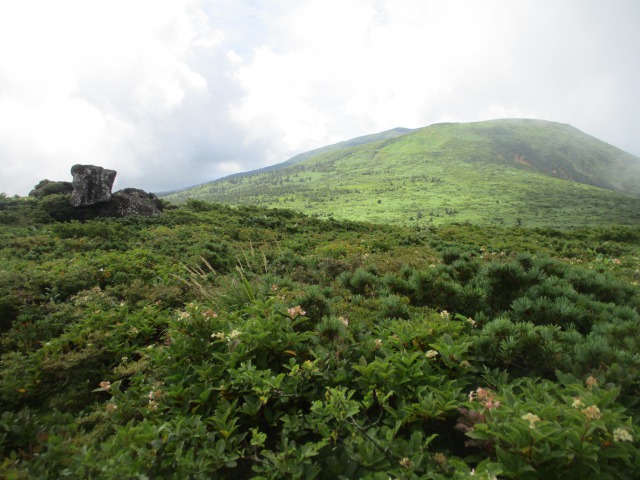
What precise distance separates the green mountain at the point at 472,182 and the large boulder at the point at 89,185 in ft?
95.9

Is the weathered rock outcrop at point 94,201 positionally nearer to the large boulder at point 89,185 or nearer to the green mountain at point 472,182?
the large boulder at point 89,185

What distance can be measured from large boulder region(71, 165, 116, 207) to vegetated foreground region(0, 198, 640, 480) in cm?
1642

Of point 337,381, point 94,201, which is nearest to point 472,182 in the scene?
point 94,201

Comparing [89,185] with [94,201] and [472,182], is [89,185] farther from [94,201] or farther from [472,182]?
[472,182]

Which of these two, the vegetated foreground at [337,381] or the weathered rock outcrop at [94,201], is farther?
the weathered rock outcrop at [94,201]

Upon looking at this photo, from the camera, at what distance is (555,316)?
4.16m

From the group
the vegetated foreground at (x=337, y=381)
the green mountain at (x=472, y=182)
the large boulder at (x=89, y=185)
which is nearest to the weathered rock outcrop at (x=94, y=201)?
the large boulder at (x=89, y=185)

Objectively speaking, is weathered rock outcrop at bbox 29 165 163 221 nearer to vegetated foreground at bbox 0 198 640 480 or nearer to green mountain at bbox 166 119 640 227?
vegetated foreground at bbox 0 198 640 480

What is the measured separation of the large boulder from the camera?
65.2 feet

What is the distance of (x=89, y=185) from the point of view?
20.1 meters

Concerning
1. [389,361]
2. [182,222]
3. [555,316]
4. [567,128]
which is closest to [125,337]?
[389,361]

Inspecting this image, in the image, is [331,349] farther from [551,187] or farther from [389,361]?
[551,187]

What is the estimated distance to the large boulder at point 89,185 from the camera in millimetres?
19859

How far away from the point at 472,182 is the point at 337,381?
305ft
